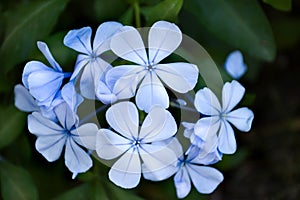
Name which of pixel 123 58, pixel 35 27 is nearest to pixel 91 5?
pixel 35 27

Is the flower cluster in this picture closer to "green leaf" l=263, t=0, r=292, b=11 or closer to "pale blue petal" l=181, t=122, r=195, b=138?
"pale blue petal" l=181, t=122, r=195, b=138

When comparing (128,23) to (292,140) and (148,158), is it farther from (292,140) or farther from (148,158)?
(292,140)

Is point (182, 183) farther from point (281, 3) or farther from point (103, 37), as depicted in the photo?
point (281, 3)

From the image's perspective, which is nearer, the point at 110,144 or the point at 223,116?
the point at 110,144

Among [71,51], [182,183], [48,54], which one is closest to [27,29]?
[71,51]

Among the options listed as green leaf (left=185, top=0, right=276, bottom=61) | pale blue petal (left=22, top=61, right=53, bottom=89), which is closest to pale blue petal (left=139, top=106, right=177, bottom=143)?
pale blue petal (left=22, top=61, right=53, bottom=89)
